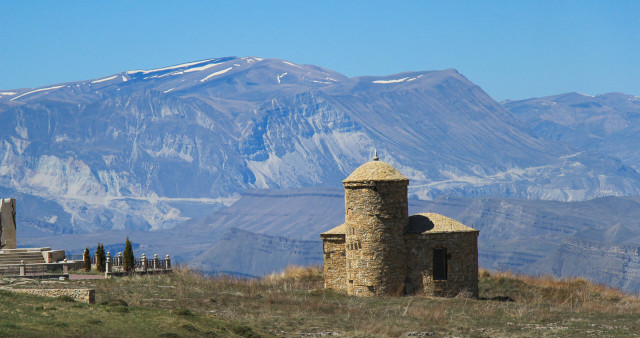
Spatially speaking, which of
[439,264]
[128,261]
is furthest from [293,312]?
[128,261]

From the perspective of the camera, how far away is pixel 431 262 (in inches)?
2147

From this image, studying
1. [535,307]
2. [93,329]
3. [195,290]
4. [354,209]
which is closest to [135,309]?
[93,329]

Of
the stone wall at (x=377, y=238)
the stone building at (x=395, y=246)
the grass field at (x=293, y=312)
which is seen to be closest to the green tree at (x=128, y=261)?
the grass field at (x=293, y=312)

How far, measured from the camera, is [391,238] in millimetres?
54562

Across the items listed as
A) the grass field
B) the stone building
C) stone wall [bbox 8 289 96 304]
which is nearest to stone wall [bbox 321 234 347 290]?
the grass field

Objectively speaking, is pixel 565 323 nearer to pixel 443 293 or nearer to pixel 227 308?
pixel 443 293

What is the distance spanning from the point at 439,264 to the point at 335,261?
595 centimetres

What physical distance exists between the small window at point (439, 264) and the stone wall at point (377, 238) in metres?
2.09

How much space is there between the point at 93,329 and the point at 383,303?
18554 mm

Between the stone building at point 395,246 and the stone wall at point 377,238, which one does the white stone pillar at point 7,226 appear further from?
the stone wall at point 377,238

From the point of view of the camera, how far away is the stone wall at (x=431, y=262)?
179ft

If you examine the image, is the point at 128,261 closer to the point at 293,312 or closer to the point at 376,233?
the point at 376,233

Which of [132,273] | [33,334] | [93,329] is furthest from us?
[132,273]

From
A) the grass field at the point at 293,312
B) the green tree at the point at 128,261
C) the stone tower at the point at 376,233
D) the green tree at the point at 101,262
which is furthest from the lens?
the green tree at the point at 101,262
